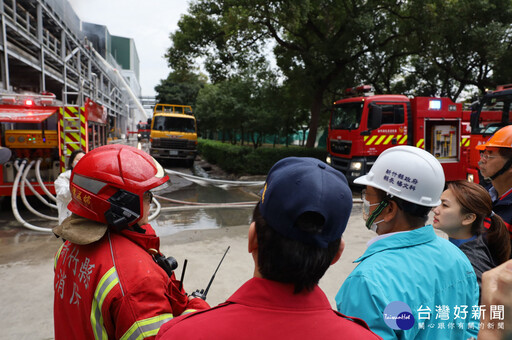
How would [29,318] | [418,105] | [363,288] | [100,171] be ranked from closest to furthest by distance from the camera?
[363,288] < [100,171] < [29,318] < [418,105]

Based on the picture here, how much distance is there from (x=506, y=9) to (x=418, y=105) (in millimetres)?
7533

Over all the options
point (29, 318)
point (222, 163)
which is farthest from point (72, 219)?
point (222, 163)

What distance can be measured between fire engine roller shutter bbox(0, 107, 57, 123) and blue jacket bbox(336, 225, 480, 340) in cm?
704

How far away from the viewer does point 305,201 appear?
2.85 ft

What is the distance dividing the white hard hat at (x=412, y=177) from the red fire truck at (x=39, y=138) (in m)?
6.89

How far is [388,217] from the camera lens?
167cm

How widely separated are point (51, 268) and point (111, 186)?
385 centimetres

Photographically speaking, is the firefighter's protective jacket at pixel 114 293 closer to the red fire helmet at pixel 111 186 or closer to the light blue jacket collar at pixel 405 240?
the red fire helmet at pixel 111 186

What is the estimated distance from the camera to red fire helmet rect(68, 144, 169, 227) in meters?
1.41

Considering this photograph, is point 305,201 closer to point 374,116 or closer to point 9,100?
point 9,100

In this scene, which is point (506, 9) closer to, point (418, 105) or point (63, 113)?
point (418, 105)

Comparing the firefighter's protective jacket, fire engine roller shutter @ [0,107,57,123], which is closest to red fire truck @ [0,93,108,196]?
fire engine roller shutter @ [0,107,57,123]

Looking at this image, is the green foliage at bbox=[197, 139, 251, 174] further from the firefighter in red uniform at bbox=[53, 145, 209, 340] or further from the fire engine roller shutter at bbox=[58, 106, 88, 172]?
the firefighter in red uniform at bbox=[53, 145, 209, 340]

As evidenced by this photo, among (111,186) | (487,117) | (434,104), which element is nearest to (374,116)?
(434,104)
